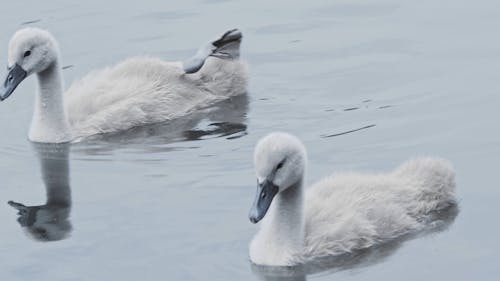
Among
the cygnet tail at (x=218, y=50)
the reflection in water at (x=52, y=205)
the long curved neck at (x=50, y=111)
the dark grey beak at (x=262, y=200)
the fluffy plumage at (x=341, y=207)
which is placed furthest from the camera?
the cygnet tail at (x=218, y=50)

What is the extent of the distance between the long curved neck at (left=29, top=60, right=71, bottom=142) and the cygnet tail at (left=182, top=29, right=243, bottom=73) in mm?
1250

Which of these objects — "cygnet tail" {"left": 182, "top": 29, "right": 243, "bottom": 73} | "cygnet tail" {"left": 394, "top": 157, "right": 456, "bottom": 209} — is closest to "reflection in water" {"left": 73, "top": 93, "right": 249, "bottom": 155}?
"cygnet tail" {"left": 182, "top": 29, "right": 243, "bottom": 73}

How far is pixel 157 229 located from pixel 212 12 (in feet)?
21.0

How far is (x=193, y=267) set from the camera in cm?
1107

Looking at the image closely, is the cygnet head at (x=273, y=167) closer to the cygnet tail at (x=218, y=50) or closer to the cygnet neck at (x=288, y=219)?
the cygnet neck at (x=288, y=219)

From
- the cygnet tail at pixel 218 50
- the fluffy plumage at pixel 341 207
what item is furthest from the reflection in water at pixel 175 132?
the fluffy plumage at pixel 341 207

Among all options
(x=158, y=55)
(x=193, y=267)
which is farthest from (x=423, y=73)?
(x=193, y=267)

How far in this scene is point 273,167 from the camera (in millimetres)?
10734

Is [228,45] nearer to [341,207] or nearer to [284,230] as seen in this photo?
[341,207]

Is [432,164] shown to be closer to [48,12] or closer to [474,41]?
[474,41]

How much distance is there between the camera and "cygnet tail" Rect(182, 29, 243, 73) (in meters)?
14.8

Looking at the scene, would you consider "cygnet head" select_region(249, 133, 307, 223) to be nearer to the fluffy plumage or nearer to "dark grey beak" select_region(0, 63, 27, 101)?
the fluffy plumage

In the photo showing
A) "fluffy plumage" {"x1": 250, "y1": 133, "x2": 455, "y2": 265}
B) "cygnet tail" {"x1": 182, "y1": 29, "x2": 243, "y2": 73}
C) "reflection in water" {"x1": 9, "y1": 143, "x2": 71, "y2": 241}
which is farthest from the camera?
"cygnet tail" {"x1": 182, "y1": 29, "x2": 243, "y2": 73}

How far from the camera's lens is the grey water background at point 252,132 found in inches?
444
